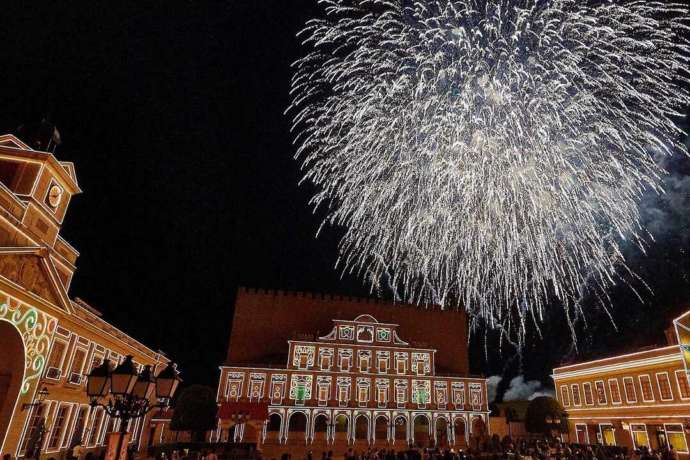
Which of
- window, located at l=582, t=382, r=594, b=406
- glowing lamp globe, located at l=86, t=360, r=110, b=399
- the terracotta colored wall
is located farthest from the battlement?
glowing lamp globe, located at l=86, t=360, r=110, b=399

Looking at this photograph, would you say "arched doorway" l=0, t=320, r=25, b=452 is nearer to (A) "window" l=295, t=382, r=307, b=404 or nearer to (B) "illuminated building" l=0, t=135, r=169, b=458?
(B) "illuminated building" l=0, t=135, r=169, b=458

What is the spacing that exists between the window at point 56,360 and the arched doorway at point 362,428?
25.0 m

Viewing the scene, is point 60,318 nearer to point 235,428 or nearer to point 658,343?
point 235,428

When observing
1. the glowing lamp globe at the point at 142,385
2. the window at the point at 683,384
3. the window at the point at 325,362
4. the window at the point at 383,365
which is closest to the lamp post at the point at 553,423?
the window at the point at 683,384

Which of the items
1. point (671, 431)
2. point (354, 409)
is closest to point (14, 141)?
point (354, 409)

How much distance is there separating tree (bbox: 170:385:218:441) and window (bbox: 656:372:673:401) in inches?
1152

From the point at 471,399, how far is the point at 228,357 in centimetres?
2277

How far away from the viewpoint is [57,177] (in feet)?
59.1

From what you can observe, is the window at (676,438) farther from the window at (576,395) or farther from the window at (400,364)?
the window at (400,364)

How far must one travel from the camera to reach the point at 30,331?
15.4 m

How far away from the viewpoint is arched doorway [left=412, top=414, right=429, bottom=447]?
3775 centimetres

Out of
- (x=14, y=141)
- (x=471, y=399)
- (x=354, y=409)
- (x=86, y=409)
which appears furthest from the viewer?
(x=471, y=399)

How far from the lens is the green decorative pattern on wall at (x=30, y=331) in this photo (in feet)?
46.6

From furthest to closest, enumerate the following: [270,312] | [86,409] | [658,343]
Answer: [270,312], [658,343], [86,409]
